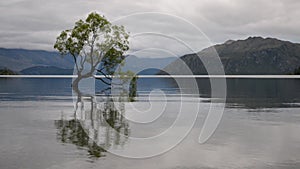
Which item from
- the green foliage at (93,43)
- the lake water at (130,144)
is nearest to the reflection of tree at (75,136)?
→ the lake water at (130,144)

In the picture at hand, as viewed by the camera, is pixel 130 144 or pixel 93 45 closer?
pixel 130 144

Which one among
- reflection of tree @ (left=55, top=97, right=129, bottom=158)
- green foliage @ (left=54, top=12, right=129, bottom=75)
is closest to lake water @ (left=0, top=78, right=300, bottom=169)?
reflection of tree @ (left=55, top=97, right=129, bottom=158)

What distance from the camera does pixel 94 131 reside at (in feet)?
75.9

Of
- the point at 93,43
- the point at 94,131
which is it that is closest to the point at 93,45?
the point at 93,43

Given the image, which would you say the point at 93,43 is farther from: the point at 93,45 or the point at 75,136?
the point at 75,136

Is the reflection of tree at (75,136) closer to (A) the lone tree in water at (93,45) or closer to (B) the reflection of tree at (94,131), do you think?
(B) the reflection of tree at (94,131)

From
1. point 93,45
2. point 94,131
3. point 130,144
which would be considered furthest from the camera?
point 93,45

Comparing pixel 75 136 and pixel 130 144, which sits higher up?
pixel 75 136

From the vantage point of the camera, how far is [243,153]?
17891 mm

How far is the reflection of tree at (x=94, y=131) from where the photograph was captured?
19.3m

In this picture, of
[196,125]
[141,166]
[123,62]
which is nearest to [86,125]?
[196,125]

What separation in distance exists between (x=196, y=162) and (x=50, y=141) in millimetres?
8167

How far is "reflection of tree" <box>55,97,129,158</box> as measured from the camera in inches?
762

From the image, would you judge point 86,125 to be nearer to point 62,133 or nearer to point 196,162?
point 62,133
